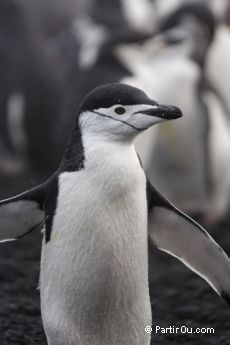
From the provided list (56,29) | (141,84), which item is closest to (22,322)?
(141,84)

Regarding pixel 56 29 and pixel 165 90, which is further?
pixel 56 29

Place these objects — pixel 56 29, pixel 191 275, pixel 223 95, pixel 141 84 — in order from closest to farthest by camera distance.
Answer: pixel 191 275
pixel 141 84
pixel 223 95
pixel 56 29

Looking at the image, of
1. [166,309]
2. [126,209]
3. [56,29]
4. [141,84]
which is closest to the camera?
[126,209]

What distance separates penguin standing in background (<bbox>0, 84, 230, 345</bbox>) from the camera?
2.53 m

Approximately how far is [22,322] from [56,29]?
5718 millimetres

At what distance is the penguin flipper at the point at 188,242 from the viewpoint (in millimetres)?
2764

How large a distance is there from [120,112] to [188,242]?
51 cm

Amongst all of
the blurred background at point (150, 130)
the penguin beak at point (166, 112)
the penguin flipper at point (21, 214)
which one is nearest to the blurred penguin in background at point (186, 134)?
the blurred background at point (150, 130)

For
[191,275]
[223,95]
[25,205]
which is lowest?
[191,275]

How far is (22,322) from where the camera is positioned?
322 centimetres

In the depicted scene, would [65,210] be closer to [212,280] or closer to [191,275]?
[212,280]

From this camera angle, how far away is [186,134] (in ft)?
17.0

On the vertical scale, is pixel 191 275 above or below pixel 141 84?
below

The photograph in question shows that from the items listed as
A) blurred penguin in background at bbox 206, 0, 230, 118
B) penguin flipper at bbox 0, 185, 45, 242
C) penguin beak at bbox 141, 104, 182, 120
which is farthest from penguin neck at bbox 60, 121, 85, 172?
blurred penguin in background at bbox 206, 0, 230, 118
